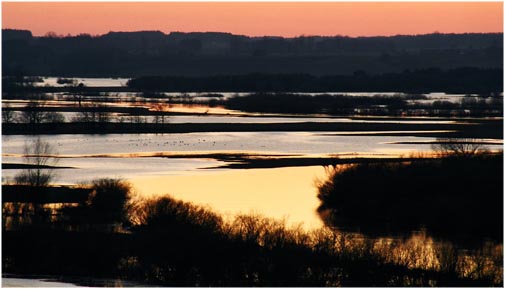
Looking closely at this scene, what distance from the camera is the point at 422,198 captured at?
2656 cm

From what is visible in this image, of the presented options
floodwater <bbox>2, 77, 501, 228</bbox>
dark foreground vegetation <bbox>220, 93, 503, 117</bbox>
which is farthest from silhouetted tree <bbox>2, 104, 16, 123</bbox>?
dark foreground vegetation <bbox>220, 93, 503, 117</bbox>

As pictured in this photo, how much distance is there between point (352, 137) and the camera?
1799 inches

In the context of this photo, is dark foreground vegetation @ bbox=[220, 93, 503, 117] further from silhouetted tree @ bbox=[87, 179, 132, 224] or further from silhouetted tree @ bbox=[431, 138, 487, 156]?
silhouetted tree @ bbox=[87, 179, 132, 224]

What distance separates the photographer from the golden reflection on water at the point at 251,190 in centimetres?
2591

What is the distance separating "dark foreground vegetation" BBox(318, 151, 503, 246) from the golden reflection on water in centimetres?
73

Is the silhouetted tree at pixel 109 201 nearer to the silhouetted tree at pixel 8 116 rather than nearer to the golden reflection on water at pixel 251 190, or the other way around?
the golden reflection on water at pixel 251 190

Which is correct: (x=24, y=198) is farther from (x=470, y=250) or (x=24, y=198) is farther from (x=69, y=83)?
(x=69, y=83)

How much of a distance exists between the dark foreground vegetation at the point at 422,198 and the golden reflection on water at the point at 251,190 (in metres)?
0.73

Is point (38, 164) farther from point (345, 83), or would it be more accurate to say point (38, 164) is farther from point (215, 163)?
point (345, 83)

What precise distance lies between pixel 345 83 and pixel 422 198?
225 feet

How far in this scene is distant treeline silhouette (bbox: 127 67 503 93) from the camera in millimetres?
89688

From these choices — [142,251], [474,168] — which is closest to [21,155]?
[474,168]

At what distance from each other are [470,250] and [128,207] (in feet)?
24.8

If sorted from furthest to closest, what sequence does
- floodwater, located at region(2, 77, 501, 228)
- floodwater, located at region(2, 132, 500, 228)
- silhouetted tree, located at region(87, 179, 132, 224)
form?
floodwater, located at region(2, 77, 501, 228) → floodwater, located at region(2, 132, 500, 228) → silhouetted tree, located at region(87, 179, 132, 224)
